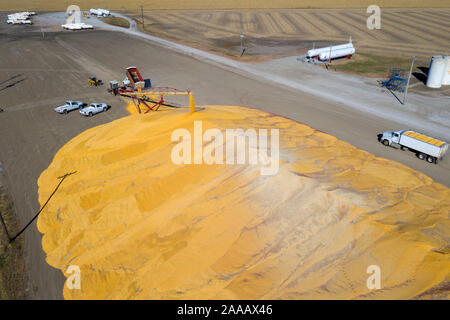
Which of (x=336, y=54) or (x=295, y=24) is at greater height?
(x=295, y=24)

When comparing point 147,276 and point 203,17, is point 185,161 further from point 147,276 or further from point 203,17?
point 203,17

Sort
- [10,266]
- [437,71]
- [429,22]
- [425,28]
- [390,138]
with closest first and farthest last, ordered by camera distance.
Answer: [10,266] → [390,138] → [437,71] → [425,28] → [429,22]

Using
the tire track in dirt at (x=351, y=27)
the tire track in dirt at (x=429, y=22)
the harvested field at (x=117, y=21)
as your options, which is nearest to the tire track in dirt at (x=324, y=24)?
the tire track in dirt at (x=351, y=27)

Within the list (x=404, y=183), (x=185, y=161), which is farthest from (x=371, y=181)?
(x=185, y=161)

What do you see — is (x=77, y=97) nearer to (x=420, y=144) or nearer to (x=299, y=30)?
(x=420, y=144)

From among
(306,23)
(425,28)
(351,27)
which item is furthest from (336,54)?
(425,28)

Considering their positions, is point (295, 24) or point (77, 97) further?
point (295, 24)
